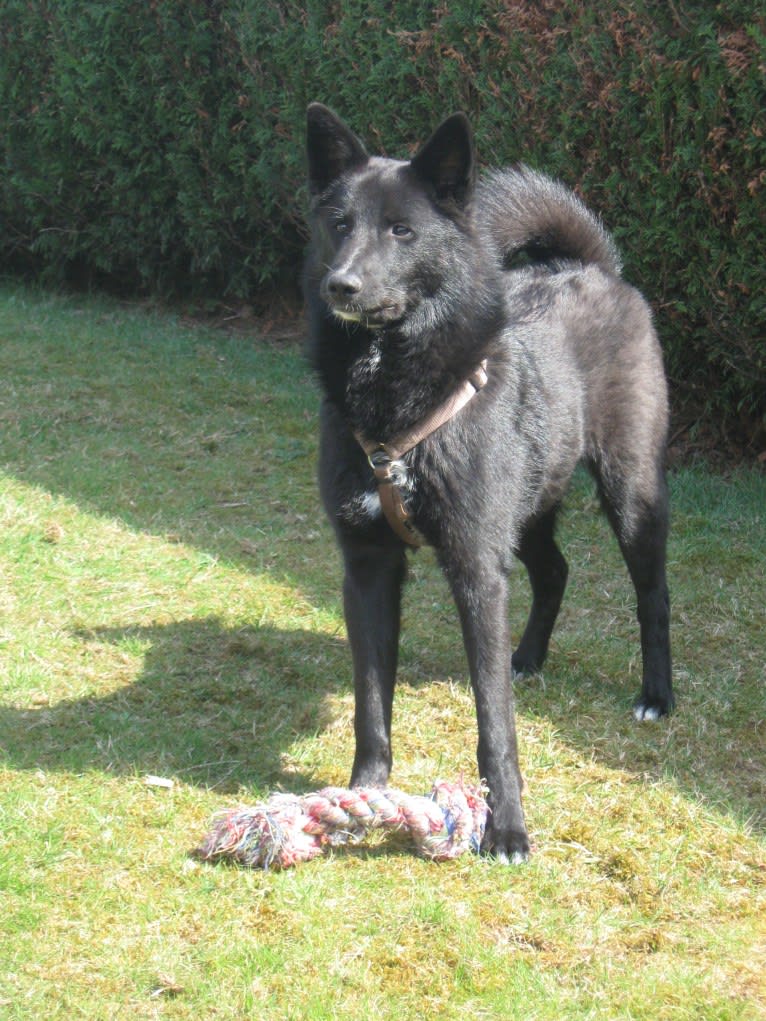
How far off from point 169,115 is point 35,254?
2.11 meters

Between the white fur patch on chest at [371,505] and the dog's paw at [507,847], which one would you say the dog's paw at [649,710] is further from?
the white fur patch on chest at [371,505]

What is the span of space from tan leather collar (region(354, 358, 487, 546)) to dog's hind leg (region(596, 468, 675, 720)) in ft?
2.77

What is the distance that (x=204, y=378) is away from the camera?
21.9ft

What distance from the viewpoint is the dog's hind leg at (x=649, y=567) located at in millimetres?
3520

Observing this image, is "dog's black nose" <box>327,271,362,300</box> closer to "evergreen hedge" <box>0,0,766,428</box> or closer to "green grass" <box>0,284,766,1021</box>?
"green grass" <box>0,284,766,1021</box>

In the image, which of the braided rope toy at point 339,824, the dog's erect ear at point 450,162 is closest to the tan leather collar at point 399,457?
the dog's erect ear at point 450,162

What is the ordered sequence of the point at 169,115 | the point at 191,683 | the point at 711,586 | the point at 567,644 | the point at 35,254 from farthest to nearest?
the point at 35,254 < the point at 169,115 < the point at 711,586 < the point at 567,644 < the point at 191,683

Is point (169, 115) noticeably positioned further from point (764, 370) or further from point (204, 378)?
point (764, 370)

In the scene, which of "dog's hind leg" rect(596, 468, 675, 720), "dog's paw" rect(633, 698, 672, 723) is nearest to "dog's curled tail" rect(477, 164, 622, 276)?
"dog's hind leg" rect(596, 468, 675, 720)

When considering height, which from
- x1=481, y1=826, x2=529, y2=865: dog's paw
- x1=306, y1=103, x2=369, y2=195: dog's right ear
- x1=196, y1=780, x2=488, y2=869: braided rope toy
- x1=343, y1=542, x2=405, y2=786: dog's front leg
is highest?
x1=306, y1=103, x2=369, y2=195: dog's right ear

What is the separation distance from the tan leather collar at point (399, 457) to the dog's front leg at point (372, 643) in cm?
13

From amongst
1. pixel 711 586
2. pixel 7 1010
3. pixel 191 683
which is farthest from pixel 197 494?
pixel 7 1010

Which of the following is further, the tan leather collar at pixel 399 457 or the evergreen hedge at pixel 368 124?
the evergreen hedge at pixel 368 124

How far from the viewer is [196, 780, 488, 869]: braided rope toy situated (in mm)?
2623
